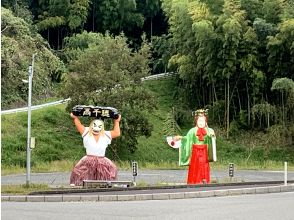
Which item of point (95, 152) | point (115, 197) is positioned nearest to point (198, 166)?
point (95, 152)

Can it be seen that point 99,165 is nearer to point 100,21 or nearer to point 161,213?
point 161,213

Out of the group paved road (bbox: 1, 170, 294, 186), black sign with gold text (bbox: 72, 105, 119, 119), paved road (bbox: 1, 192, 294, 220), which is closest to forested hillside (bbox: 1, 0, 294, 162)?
paved road (bbox: 1, 170, 294, 186)

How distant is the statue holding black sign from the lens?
14883 mm

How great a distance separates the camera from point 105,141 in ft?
50.3

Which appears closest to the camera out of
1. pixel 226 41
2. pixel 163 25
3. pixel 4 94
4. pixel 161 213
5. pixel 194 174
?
pixel 161 213

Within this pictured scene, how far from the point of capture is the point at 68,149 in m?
27.6

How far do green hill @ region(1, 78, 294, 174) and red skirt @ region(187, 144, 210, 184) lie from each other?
8.66 metres

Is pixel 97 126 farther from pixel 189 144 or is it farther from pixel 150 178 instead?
pixel 150 178

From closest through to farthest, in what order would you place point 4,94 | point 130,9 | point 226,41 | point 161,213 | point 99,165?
point 161,213 < point 99,165 < point 226,41 < point 4,94 < point 130,9

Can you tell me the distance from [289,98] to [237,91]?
141 inches

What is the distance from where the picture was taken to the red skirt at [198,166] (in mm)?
15898

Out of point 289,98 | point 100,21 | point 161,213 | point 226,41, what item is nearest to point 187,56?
point 226,41

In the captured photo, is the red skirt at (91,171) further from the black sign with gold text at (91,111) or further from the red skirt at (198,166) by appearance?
the red skirt at (198,166)

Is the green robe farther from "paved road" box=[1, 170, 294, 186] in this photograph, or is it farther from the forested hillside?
the forested hillside
